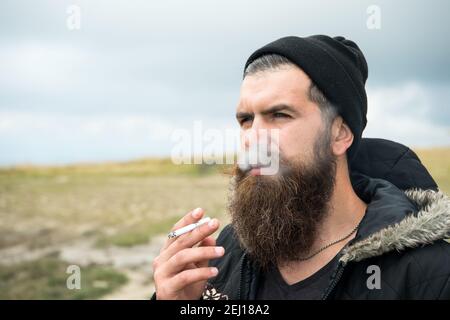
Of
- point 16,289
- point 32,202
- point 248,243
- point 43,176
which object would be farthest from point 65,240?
point 43,176

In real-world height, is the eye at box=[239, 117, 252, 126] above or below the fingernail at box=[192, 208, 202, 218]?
above

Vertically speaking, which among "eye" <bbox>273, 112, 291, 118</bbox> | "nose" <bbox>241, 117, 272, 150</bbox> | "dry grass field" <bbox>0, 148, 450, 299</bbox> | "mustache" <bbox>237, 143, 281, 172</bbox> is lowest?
"dry grass field" <bbox>0, 148, 450, 299</bbox>

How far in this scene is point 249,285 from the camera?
3.21 m

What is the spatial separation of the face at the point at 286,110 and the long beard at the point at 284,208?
0.10m

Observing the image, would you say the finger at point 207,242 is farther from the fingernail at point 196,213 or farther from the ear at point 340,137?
the ear at point 340,137

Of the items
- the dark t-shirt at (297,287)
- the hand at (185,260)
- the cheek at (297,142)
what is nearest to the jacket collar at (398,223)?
the dark t-shirt at (297,287)

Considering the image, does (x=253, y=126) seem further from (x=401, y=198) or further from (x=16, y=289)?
(x=16, y=289)

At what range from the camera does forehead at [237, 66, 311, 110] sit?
3.23 m

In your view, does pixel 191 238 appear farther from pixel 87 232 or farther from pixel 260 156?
pixel 87 232

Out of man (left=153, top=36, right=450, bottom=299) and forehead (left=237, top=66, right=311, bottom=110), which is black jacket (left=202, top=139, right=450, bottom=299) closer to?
man (left=153, top=36, right=450, bottom=299)

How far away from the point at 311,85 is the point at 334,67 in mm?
213

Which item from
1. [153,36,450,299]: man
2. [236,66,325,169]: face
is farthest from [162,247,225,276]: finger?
[236,66,325,169]: face

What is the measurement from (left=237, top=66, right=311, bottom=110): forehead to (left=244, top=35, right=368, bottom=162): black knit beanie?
7 cm
